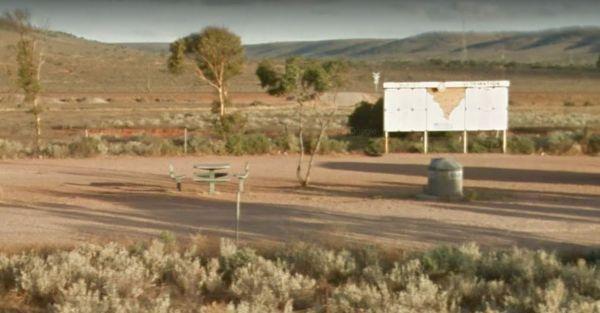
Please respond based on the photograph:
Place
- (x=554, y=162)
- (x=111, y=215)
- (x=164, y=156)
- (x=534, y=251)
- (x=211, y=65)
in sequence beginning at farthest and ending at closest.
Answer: (x=211, y=65), (x=164, y=156), (x=554, y=162), (x=111, y=215), (x=534, y=251)

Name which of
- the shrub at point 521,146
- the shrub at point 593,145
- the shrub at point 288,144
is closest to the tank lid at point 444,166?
the shrub at point 288,144

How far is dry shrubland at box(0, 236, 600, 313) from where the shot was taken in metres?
10.1

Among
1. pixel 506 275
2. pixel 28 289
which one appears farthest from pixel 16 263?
pixel 506 275

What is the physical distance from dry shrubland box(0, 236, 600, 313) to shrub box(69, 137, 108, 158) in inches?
705

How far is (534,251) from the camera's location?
43.5 ft

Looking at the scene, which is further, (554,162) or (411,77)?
(411,77)

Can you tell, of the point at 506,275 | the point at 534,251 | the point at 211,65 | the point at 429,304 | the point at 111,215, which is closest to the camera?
the point at 429,304

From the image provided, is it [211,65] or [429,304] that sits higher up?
[211,65]

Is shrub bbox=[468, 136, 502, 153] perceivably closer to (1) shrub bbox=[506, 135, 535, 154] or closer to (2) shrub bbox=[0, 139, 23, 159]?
(1) shrub bbox=[506, 135, 535, 154]

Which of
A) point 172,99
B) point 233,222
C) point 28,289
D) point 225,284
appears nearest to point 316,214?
point 233,222

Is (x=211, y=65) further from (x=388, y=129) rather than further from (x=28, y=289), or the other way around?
(x=28, y=289)

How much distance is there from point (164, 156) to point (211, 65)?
18.8ft

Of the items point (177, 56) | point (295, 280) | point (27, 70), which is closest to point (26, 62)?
point (27, 70)

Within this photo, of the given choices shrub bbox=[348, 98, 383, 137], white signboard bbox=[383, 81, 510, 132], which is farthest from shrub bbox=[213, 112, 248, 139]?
white signboard bbox=[383, 81, 510, 132]
